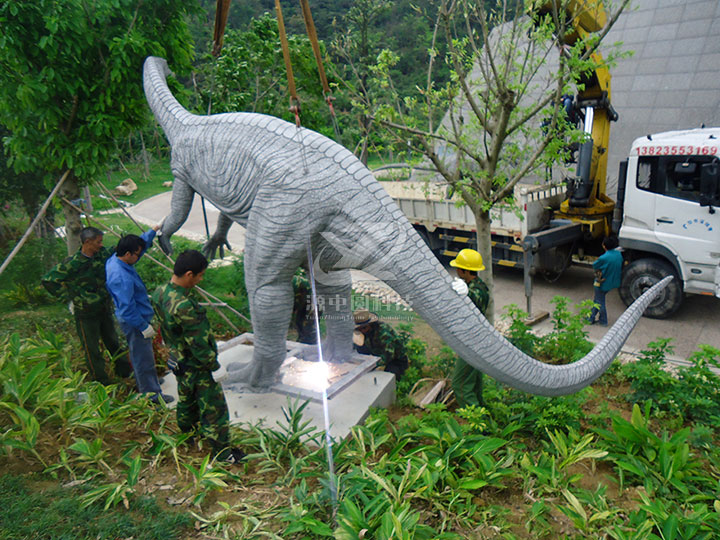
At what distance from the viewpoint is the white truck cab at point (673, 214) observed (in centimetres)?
588

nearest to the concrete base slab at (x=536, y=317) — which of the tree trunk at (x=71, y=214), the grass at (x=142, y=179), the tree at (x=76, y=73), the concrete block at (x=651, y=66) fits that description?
the tree at (x=76, y=73)

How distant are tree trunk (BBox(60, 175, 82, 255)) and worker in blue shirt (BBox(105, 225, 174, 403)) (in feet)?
6.60

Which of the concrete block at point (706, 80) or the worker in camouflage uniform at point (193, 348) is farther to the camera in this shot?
the concrete block at point (706, 80)

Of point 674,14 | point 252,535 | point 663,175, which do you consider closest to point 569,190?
point 663,175

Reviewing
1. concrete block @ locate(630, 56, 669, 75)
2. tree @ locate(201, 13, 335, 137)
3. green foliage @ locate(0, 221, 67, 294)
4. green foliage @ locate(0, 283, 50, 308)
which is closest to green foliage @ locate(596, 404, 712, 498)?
tree @ locate(201, 13, 335, 137)

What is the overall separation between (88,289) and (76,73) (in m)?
2.35

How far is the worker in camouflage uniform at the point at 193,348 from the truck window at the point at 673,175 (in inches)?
236

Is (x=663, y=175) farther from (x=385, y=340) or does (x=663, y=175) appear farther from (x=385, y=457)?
(x=385, y=457)

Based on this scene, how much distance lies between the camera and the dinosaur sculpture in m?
2.91

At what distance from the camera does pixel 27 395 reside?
3418 millimetres

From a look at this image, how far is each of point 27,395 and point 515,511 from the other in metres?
3.40

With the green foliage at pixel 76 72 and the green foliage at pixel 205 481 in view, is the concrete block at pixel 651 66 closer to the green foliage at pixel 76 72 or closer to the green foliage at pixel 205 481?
the green foliage at pixel 76 72

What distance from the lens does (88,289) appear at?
4066 mm

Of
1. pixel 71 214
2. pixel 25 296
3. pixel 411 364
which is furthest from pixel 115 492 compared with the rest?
pixel 25 296
